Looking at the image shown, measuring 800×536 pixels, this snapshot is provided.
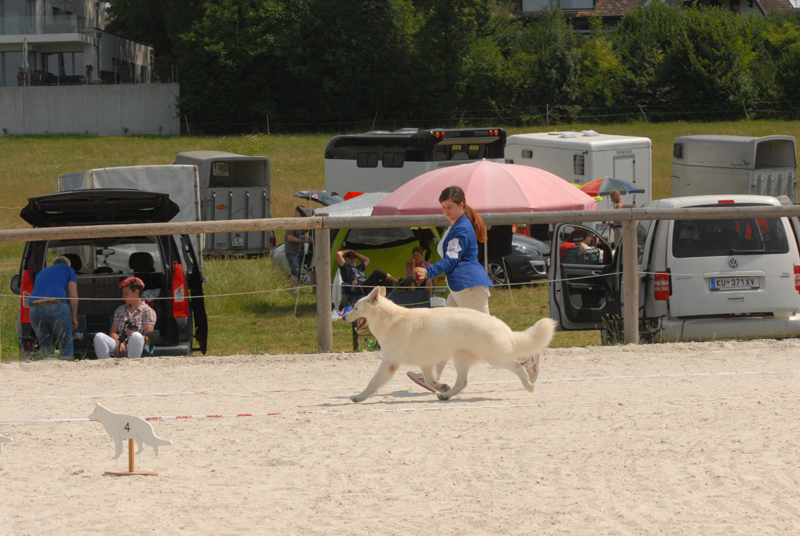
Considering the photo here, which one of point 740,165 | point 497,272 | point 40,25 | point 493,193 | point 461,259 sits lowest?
point 497,272

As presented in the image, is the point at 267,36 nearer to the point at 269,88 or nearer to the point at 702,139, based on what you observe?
the point at 269,88

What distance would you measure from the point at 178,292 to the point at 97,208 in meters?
1.27

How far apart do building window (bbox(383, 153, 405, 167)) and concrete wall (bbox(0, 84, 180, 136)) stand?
3417 cm

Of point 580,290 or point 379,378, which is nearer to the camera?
point 379,378

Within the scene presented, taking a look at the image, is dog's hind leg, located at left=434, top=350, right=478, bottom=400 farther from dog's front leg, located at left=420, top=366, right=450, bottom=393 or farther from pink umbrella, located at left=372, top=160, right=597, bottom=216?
pink umbrella, located at left=372, top=160, right=597, bottom=216

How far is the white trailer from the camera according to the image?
63.4 feet

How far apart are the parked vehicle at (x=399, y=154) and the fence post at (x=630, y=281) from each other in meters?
9.79

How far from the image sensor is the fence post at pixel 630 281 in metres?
8.87

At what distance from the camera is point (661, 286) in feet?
28.9

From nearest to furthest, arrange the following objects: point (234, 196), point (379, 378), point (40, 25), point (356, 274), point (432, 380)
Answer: point (379, 378)
point (432, 380)
point (356, 274)
point (234, 196)
point (40, 25)

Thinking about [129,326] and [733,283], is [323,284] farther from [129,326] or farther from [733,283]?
[733,283]

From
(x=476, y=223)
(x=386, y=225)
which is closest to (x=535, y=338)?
(x=476, y=223)

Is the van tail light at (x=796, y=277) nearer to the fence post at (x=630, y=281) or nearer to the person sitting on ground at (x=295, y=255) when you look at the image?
the fence post at (x=630, y=281)

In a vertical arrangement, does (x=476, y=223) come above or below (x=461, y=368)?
above
